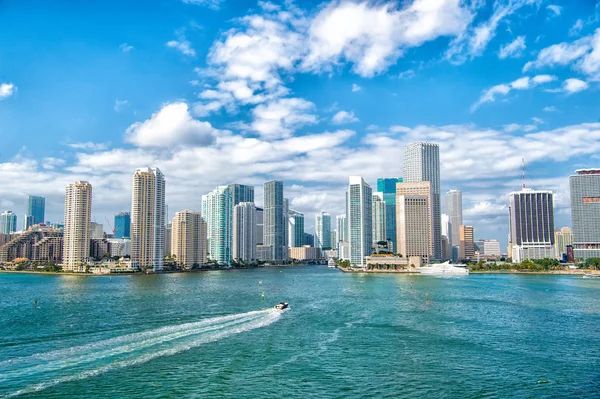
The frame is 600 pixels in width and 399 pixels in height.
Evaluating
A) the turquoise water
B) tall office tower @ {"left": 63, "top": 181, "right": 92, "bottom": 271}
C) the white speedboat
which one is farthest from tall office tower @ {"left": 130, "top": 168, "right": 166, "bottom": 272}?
the turquoise water

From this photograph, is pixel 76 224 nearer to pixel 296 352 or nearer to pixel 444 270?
pixel 444 270

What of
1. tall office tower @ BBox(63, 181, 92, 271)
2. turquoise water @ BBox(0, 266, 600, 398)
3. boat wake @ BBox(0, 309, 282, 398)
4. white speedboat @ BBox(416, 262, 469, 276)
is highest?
tall office tower @ BBox(63, 181, 92, 271)

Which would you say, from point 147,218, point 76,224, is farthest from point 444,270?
point 76,224

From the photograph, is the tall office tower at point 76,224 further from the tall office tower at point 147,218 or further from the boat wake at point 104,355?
the boat wake at point 104,355

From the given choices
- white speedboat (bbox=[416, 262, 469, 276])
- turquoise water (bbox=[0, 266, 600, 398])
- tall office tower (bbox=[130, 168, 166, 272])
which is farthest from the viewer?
tall office tower (bbox=[130, 168, 166, 272])

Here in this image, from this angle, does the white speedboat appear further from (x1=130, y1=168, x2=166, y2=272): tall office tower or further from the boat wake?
the boat wake

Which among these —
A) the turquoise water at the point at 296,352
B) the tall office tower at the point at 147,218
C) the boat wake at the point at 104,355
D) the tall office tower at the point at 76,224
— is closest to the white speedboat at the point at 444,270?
the tall office tower at the point at 147,218
